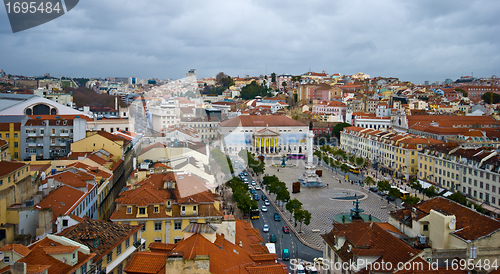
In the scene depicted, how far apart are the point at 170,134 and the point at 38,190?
28481mm

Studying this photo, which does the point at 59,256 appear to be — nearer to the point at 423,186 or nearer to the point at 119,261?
the point at 119,261

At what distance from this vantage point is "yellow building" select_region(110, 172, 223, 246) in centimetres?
1667

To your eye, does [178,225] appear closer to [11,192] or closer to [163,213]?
[163,213]

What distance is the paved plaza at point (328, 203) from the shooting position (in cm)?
2692

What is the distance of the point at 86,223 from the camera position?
13.9 metres

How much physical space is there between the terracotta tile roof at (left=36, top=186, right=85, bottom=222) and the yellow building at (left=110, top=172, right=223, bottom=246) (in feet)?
6.72

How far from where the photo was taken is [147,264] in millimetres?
11234

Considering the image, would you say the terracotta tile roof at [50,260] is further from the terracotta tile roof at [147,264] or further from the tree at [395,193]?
the tree at [395,193]

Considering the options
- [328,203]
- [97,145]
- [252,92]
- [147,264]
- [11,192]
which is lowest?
[328,203]

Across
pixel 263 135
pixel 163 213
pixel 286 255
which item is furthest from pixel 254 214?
pixel 263 135

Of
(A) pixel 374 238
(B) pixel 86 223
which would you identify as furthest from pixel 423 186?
(B) pixel 86 223

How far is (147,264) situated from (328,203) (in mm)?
25405

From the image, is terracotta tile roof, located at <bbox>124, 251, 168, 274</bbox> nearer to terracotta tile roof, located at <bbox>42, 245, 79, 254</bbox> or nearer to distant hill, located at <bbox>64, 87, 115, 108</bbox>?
terracotta tile roof, located at <bbox>42, 245, 79, 254</bbox>

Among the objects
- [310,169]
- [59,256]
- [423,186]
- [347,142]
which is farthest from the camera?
[347,142]
